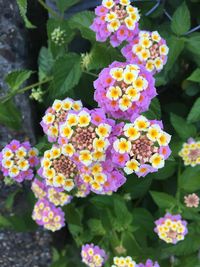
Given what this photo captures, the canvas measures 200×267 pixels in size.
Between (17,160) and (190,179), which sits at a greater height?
(17,160)

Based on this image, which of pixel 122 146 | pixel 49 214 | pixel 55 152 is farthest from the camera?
pixel 49 214

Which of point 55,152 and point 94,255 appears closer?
point 55,152

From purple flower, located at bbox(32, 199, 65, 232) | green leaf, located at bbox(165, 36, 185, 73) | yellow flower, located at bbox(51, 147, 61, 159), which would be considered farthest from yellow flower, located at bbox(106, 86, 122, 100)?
purple flower, located at bbox(32, 199, 65, 232)

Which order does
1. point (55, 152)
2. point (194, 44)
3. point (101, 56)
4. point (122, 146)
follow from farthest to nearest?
1. point (194, 44)
2. point (101, 56)
3. point (55, 152)
4. point (122, 146)

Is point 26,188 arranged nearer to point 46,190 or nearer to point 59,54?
point 46,190

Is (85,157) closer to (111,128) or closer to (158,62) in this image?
(111,128)

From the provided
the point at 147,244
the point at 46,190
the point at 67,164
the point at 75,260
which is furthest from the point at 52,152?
the point at 75,260

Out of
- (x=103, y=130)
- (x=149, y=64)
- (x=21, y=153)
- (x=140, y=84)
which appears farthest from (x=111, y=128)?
(x=21, y=153)

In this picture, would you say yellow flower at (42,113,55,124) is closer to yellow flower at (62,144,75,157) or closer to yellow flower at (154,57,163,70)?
yellow flower at (62,144,75,157)
